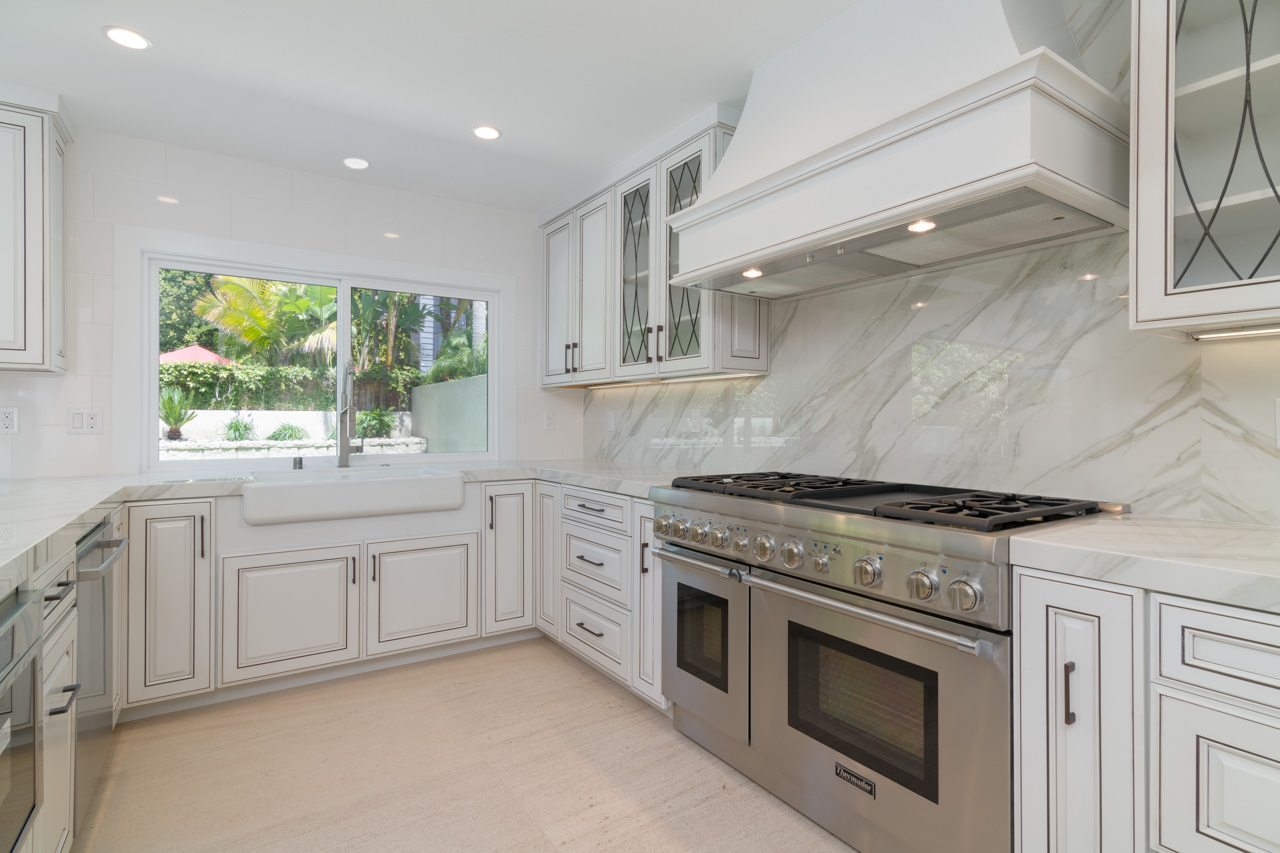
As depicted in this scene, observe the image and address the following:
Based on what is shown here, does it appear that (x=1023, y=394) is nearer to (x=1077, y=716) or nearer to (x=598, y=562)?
(x=1077, y=716)

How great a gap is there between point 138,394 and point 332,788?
2.02 m

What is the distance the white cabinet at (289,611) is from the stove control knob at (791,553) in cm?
199

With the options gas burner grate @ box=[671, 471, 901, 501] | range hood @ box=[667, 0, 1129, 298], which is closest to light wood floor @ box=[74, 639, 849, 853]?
gas burner grate @ box=[671, 471, 901, 501]

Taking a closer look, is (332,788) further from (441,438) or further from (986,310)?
(986,310)

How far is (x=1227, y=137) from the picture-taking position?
1341 mm

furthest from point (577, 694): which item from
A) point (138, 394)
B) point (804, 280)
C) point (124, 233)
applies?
point (124, 233)

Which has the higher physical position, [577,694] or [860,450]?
[860,450]

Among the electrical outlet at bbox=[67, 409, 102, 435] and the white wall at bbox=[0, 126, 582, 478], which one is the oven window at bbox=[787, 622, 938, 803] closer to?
the white wall at bbox=[0, 126, 582, 478]

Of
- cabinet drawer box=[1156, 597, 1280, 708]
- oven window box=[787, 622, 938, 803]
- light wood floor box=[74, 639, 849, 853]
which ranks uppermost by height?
cabinet drawer box=[1156, 597, 1280, 708]

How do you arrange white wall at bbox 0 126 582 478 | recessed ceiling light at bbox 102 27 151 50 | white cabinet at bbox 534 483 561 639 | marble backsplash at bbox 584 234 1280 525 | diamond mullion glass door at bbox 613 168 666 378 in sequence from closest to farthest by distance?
marble backsplash at bbox 584 234 1280 525, recessed ceiling light at bbox 102 27 151 50, white wall at bbox 0 126 582 478, diamond mullion glass door at bbox 613 168 666 378, white cabinet at bbox 534 483 561 639

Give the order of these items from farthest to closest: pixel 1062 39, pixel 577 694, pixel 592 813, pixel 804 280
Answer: pixel 577 694 < pixel 804 280 < pixel 592 813 < pixel 1062 39

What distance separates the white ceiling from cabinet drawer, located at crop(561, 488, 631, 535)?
5.28 ft

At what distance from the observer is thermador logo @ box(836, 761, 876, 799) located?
164 centimetres

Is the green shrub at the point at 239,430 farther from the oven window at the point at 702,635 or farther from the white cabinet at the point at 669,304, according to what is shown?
the oven window at the point at 702,635
